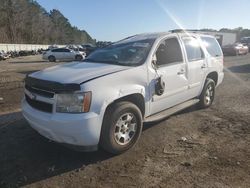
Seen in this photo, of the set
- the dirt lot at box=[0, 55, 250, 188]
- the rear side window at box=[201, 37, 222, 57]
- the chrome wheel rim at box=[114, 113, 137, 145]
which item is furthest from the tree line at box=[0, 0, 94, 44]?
the chrome wheel rim at box=[114, 113, 137, 145]

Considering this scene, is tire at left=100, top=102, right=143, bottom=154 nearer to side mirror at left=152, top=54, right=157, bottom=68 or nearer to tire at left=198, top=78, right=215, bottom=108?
side mirror at left=152, top=54, right=157, bottom=68

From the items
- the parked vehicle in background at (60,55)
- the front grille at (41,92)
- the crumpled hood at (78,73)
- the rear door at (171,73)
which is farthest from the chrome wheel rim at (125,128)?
the parked vehicle in background at (60,55)

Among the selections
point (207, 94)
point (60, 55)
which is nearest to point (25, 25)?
point (60, 55)

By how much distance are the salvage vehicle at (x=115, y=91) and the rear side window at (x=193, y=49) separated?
0.02 meters

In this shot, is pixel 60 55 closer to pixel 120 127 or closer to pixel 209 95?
pixel 209 95

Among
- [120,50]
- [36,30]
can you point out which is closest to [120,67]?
[120,50]

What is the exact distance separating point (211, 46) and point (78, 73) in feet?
13.8

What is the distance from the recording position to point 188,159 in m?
4.45

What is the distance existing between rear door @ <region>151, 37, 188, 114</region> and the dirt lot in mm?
590

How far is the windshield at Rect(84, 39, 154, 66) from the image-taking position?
5110mm

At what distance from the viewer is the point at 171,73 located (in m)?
5.47

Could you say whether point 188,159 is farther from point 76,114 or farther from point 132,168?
point 76,114

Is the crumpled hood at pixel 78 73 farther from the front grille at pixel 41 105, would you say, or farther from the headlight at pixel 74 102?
the front grille at pixel 41 105

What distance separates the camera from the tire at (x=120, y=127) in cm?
430
